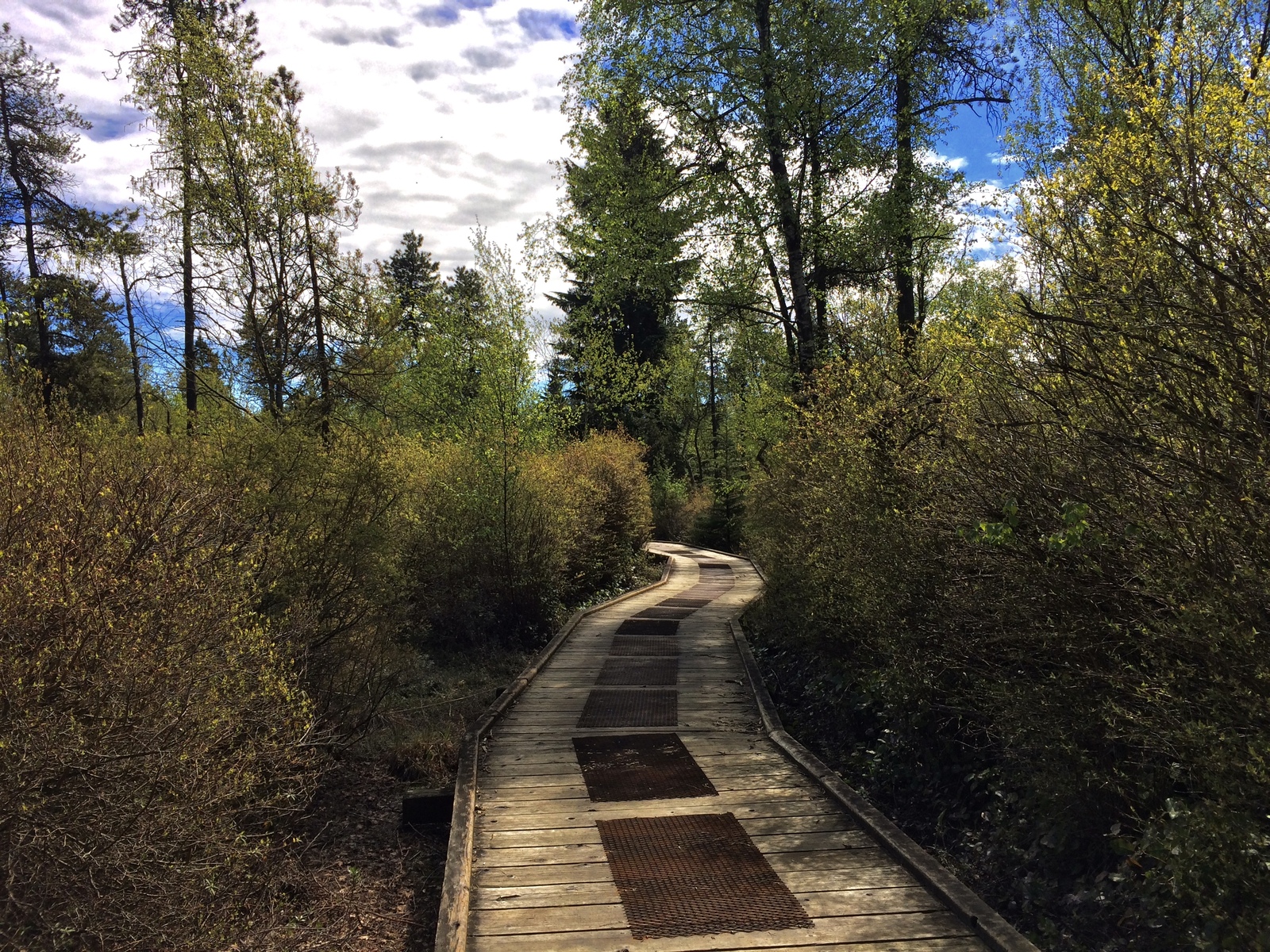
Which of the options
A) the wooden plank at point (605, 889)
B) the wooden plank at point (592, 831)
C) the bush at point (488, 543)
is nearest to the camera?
the wooden plank at point (605, 889)

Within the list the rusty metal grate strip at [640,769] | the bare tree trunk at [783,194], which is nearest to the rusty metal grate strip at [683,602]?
the bare tree trunk at [783,194]

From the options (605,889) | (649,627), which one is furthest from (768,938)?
(649,627)

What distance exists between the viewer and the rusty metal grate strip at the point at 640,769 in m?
5.46

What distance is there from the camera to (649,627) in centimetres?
1277

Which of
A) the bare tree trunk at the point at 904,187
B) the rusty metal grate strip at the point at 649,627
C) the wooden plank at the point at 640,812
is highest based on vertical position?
the bare tree trunk at the point at 904,187

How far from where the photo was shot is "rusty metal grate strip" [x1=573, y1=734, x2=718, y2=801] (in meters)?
5.46

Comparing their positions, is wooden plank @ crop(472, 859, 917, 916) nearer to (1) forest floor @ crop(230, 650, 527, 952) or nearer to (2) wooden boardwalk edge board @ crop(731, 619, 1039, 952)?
(2) wooden boardwalk edge board @ crop(731, 619, 1039, 952)

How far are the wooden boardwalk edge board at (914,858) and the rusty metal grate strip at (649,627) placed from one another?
5.54 meters

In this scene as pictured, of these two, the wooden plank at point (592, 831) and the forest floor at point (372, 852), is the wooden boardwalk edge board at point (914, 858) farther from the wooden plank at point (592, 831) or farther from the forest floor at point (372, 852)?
the forest floor at point (372, 852)

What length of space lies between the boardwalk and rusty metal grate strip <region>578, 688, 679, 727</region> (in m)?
0.03

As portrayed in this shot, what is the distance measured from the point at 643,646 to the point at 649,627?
1.59 m

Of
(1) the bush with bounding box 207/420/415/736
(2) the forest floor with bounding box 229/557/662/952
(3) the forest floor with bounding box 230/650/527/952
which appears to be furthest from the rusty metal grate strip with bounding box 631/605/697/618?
(1) the bush with bounding box 207/420/415/736

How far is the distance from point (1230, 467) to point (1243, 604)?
1.70ft

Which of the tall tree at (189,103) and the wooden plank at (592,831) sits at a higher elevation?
the tall tree at (189,103)
